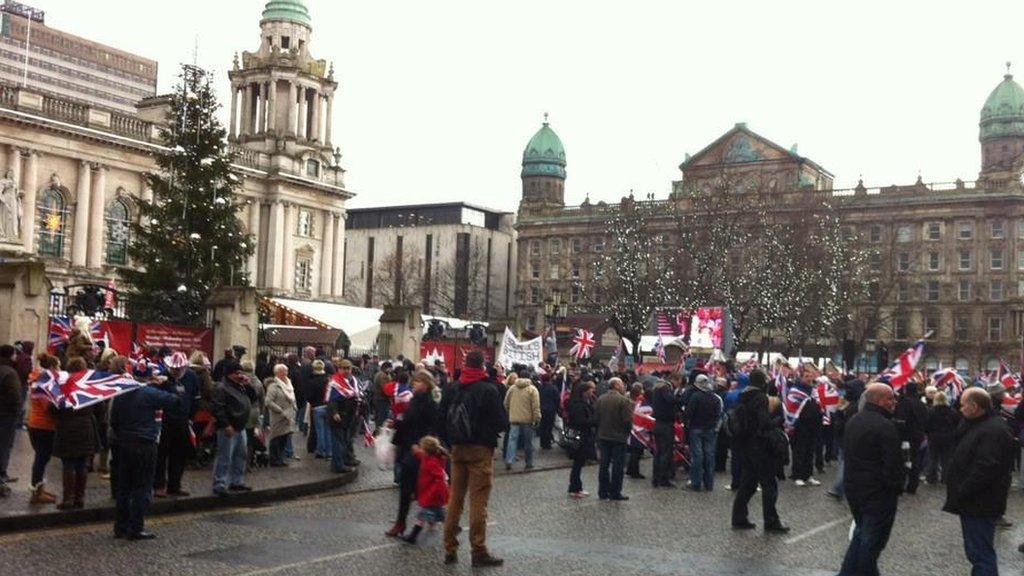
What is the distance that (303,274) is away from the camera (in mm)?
84688

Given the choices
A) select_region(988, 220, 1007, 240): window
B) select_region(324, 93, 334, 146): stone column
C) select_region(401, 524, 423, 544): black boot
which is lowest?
select_region(401, 524, 423, 544): black boot

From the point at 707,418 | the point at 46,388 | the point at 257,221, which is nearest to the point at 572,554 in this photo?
the point at 46,388

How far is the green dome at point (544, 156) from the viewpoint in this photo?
126500 mm

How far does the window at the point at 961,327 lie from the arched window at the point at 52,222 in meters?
69.4

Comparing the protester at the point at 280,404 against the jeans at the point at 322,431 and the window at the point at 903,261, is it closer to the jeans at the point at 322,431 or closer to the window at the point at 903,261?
the jeans at the point at 322,431

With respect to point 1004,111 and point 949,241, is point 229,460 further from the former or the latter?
point 1004,111

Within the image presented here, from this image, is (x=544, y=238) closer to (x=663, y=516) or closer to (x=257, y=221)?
(x=257, y=221)

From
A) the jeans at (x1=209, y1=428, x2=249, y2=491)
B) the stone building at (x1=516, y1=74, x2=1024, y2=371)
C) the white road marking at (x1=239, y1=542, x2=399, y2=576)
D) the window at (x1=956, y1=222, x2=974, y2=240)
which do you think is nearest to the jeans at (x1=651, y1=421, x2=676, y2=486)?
the jeans at (x1=209, y1=428, x2=249, y2=491)

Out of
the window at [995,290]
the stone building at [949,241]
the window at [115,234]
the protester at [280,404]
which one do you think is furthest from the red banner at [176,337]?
the window at [995,290]

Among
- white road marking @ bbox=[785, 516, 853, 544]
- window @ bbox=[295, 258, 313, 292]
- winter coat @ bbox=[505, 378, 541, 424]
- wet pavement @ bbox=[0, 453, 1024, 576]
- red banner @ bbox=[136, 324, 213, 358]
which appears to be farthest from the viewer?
window @ bbox=[295, 258, 313, 292]

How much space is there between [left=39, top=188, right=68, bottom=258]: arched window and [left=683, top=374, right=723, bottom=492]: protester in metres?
54.8

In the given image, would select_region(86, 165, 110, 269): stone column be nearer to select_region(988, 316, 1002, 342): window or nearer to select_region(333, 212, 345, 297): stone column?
select_region(333, 212, 345, 297): stone column

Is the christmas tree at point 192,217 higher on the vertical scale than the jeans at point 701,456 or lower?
higher

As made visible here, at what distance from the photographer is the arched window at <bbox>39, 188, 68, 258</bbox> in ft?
215
